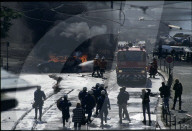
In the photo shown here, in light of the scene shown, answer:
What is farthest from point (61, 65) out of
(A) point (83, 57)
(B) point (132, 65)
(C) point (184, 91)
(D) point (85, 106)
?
(D) point (85, 106)

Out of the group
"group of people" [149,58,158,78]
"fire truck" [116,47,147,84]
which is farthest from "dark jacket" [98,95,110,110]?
"group of people" [149,58,158,78]

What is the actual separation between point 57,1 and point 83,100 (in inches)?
→ 1471

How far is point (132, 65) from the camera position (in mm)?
33125

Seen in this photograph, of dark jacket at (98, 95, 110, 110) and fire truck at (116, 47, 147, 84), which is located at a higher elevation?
fire truck at (116, 47, 147, 84)

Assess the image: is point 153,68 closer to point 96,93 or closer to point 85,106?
point 96,93

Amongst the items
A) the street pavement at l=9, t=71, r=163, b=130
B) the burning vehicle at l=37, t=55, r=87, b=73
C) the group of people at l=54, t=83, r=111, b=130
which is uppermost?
the burning vehicle at l=37, t=55, r=87, b=73

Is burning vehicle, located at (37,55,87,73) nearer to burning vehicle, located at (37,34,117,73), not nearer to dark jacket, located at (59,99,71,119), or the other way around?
burning vehicle, located at (37,34,117,73)

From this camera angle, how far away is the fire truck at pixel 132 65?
108 feet

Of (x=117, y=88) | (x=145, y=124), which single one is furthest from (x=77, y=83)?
(x=145, y=124)

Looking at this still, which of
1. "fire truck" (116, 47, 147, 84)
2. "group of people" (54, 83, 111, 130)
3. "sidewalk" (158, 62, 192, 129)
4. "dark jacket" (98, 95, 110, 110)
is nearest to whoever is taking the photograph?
"group of people" (54, 83, 111, 130)

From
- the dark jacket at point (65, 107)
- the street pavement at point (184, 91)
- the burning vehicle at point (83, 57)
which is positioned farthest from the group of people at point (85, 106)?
the burning vehicle at point (83, 57)

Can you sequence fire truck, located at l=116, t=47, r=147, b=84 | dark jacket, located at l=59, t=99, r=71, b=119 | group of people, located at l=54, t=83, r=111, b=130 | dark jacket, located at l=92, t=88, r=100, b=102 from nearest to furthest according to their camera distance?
group of people, located at l=54, t=83, r=111, b=130 < dark jacket, located at l=59, t=99, r=71, b=119 < dark jacket, located at l=92, t=88, r=100, b=102 < fire truck, located at l=116, t=47, r=147, b=84

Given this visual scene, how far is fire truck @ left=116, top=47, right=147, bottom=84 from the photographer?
108ft

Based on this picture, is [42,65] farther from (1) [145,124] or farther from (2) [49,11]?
(1) [145,124]
